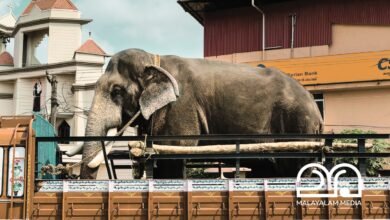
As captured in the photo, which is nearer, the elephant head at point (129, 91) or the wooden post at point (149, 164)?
the wooden post at point (149, 164)

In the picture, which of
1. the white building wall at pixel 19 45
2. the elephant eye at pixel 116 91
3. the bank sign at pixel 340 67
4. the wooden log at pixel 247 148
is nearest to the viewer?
the wooden log at pixel 247 148

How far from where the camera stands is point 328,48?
2452cm

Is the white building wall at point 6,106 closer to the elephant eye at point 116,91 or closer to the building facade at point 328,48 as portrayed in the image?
the building facade at point 328,48

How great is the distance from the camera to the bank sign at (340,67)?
74.2 ft

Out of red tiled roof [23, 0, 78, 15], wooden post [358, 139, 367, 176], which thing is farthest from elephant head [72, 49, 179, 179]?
red tiled roof [23, 0, 78, 15]

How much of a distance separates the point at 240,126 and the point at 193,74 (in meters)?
1.04

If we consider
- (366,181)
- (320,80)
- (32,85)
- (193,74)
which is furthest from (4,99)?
(366,181)

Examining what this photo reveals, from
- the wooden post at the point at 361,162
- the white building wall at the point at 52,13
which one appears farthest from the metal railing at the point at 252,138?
the white building wall at the point at 52,13

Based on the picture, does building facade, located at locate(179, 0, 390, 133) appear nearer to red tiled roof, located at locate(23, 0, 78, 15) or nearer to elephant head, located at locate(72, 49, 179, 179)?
red tiled roof, located at locate(23, 0, 78, 15)

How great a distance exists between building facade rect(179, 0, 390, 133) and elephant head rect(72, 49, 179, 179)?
1600cm

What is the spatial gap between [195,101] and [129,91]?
0.98 metres

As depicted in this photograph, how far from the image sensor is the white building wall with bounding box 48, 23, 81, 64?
36000mm

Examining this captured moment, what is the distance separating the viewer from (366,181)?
6.29 meters

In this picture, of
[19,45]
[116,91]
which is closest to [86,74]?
[19,45]
